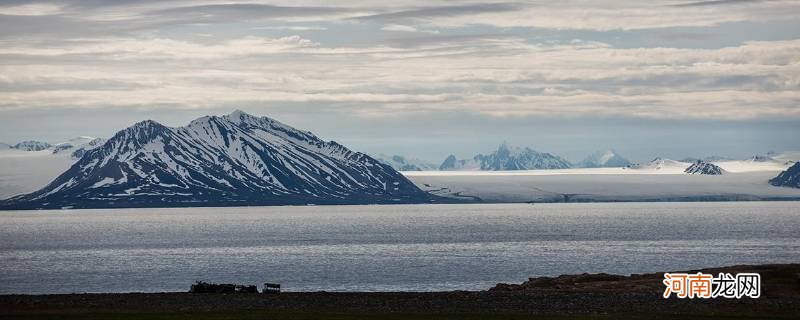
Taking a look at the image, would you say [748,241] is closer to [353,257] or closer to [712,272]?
[353,257]

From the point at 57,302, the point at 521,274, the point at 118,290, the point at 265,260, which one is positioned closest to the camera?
the point at 57,302

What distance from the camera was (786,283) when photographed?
256ft

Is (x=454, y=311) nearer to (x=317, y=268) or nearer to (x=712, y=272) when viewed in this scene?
(x=712, y=272)

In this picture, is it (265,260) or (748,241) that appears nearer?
(265,260)

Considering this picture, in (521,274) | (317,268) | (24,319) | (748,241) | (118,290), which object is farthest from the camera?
(748,241)

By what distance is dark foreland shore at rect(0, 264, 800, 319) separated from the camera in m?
62.8

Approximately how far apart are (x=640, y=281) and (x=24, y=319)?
44.3 metres

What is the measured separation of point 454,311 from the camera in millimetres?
65562

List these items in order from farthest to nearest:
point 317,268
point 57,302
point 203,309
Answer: point 317,268, point 57,302, point 203,309

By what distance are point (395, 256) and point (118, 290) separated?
58.9m

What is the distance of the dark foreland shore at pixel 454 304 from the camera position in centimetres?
6275

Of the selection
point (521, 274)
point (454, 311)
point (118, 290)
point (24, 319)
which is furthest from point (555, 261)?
point (24, 319)

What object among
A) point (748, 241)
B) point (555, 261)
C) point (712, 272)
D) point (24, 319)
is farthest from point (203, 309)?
point (748, 241)

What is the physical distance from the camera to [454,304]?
70.0 m
